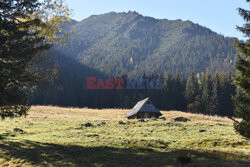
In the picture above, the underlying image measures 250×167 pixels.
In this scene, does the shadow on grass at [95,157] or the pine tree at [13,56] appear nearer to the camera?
the shadow on grass at [95,157]

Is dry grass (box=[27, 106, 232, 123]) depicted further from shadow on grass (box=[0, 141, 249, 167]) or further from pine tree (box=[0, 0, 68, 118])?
shadow on grass (box=[0, 141, 249, 167])

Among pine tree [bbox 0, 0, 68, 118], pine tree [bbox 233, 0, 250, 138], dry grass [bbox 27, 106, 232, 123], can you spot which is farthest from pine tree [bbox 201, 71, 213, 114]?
pine tree [bbox 0, 0, 68, 118]

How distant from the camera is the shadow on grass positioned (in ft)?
34.6

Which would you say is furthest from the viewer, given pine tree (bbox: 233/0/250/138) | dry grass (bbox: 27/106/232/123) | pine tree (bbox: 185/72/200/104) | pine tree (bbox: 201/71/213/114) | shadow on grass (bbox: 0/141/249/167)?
pine tree (bbox: 185/72/200/104)

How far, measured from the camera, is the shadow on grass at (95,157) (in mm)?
10555

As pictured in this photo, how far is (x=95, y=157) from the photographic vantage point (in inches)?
503

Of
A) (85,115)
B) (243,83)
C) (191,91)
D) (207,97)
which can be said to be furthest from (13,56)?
(191,91)

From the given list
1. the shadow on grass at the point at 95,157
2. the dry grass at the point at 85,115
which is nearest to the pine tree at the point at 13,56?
the shadow on grass at the point at 95,157

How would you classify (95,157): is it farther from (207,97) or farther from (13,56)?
(207,97)

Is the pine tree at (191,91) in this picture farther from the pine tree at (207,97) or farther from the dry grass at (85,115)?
the dry grass at (85,115)

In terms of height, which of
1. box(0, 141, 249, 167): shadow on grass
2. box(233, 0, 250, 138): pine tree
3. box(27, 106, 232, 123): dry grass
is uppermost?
box(233, 0, 250, 138): pine tree

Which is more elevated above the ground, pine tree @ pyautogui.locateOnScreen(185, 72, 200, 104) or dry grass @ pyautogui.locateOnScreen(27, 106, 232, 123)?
pine tree @ pyautogui.locateOnScreen(185, 72, 200, 104)

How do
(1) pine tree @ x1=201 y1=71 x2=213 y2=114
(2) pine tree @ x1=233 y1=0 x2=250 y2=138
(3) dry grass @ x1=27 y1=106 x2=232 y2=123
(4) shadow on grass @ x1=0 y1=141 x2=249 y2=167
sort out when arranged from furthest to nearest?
(1) pine tree @ x1=201 y1=71 x2=213 y2=114 → (3) dry grass @ x1=27 y1=106 x2=232 y2=123 → (2) pine tree @ x1=233 y1=0 x2=250 y2=138 → (4) shadow on grass @ x1=0 y1=141 x2=249 y2=167

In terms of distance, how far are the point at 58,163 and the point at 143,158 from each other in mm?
4226
